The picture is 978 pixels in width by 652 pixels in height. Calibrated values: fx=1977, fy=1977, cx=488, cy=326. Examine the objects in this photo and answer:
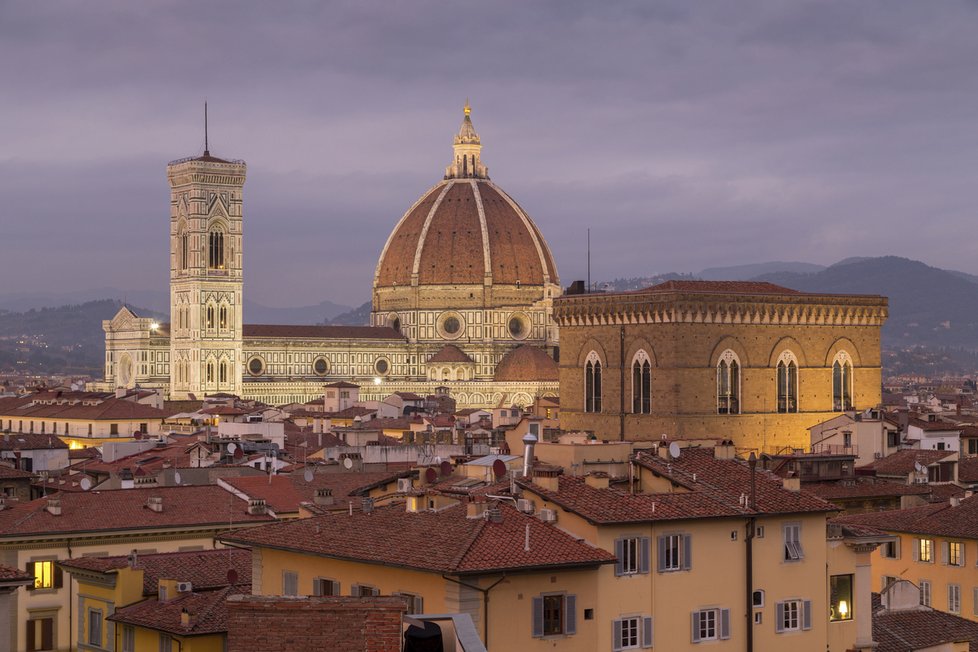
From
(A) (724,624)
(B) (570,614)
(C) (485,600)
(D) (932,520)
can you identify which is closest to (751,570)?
(A) (724,624)

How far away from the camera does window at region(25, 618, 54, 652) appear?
33531 millimetres

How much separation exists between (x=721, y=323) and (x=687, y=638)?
46661 millimetres

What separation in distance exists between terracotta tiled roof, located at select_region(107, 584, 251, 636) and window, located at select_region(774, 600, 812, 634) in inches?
290

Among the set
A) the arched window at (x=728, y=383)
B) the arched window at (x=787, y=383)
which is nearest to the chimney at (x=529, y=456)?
the arched window at (x=728, y=383)

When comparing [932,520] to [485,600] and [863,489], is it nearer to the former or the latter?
[863,489]

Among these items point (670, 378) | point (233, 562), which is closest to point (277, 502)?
point (233, 562)

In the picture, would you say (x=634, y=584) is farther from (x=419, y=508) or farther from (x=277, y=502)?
(x=277, y=502)

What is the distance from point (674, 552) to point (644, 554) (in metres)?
0.69

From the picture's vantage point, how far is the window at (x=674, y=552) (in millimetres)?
26250

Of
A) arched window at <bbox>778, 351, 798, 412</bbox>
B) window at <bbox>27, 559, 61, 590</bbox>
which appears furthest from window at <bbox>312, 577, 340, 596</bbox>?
arched window at <bbox>778, 351, 798, 412</bbox>

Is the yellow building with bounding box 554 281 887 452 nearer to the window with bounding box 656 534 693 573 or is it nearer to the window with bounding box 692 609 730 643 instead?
the window with bounding box 692 609 730 643

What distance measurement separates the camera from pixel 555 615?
24.3 metres

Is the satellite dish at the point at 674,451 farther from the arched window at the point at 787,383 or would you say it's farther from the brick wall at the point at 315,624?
the arched window at the point at 787,383

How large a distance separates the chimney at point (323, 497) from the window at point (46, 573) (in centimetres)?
519
